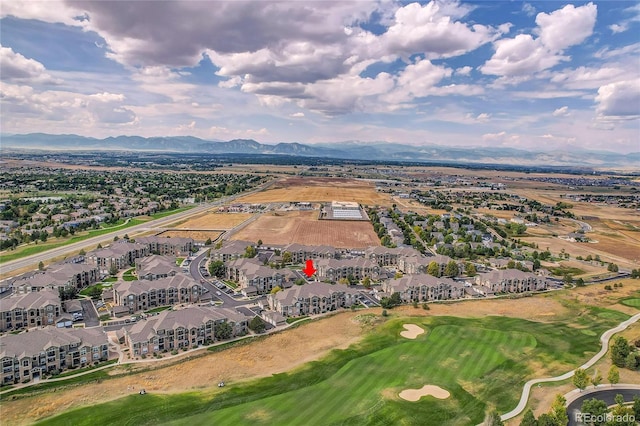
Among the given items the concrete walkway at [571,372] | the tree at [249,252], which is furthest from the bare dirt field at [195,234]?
the concrete walkway at [571,372]

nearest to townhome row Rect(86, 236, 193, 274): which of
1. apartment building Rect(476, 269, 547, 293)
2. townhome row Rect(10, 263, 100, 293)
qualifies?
townhome row Rect(10, 263, 100, 293)

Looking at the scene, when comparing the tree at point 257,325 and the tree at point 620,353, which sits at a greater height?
the tree at point 620,353

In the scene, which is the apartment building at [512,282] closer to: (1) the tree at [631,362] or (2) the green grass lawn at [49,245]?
(1) the tree at [631,362]

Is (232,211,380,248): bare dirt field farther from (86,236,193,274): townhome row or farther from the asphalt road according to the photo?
the asphalt road

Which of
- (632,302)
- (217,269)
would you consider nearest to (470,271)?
(632,302)

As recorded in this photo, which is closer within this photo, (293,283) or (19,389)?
(19,389)

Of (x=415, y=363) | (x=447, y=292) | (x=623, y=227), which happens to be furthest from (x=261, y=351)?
(x=623, y=227)

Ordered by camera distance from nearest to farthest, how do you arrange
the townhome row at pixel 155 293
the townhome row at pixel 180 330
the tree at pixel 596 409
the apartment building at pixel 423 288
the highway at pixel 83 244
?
the tree at pixel 596 409, the townhome row at pixel 180 330, the townhome row at pixel 155 293, the apartment building at pixel 423 288, the highway at pixel 83 244

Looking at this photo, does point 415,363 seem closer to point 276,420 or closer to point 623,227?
point 276,420

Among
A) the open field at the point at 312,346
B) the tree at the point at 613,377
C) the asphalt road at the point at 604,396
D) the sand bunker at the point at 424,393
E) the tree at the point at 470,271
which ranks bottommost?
the open field at the point at 312,346
